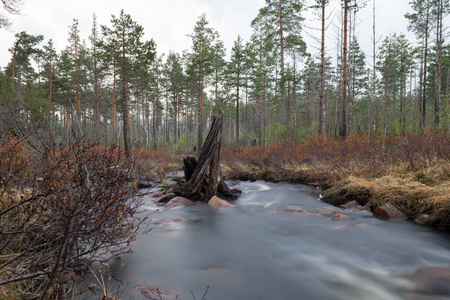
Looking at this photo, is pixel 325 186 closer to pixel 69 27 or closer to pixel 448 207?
pixel 448 207

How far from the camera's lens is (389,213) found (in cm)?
517

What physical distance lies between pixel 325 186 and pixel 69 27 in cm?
3724

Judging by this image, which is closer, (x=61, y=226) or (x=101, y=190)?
(x=61, y=226)

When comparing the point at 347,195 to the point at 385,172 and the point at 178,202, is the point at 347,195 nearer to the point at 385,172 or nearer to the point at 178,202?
the point at 385,172

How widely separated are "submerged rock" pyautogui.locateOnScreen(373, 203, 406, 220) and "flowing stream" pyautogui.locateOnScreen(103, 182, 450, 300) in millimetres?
193

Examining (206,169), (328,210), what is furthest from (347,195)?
(206,169)

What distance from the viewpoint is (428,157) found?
666cm

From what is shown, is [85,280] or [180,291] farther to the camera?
[180,291]

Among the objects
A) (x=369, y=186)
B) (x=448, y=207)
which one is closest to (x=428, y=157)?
(x=369, y=186)

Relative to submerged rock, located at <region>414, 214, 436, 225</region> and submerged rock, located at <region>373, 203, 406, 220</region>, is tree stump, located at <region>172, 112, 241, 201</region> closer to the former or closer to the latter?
submerged rock, located at <region>373, 203, 406, 220</region>

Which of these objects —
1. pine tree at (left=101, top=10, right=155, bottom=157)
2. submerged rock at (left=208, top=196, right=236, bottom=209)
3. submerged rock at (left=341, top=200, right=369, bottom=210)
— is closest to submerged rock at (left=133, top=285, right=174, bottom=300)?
submerged rock at (left=208, top=196, right=236, bottom=209)

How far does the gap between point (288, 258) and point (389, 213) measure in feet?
10.2

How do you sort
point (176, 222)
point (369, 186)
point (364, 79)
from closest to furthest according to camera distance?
point (176, 222) < point (369, 186) < point (364, 79)

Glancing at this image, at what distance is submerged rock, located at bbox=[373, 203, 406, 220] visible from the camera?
5133 millimetres
